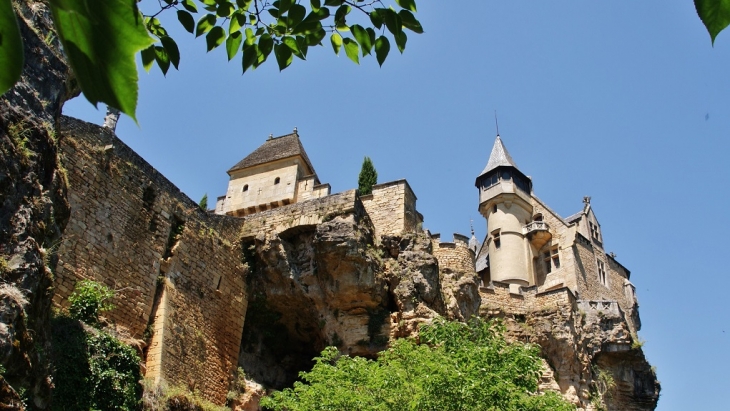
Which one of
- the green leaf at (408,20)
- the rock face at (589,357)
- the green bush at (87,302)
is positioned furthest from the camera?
the rock face at (589,357)

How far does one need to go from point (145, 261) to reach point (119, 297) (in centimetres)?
101

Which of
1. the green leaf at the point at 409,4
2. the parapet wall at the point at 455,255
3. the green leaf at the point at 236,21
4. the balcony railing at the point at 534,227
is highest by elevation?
the balcony railing at the point at 534,227

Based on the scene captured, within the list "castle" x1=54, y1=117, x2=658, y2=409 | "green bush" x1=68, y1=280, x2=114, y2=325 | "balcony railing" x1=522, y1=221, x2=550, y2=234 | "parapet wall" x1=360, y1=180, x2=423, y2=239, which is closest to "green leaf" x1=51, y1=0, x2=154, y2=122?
"green bush" x1=68, y1=280, x2=114, y2=325

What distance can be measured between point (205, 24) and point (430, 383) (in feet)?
29.2

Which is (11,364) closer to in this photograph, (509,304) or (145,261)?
(145,261)

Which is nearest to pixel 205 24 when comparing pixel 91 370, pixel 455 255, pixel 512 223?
pixel 91 370

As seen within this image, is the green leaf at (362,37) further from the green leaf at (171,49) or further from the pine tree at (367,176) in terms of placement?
the pine tree at (367,176)

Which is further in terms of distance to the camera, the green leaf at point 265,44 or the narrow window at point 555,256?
the narrow window at point 555,256

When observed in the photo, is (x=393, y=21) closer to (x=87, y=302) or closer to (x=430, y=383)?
(x=430, y=383)

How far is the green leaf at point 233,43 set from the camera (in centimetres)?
314

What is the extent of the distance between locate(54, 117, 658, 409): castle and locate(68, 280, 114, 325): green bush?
0.28m

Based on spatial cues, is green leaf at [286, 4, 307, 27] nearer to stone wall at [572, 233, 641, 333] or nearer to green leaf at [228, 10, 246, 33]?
green leaf at [228, 10, 246, 33]

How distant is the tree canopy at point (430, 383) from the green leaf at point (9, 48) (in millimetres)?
10558

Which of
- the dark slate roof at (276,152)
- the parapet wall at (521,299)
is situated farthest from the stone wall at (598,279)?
the dark slate roof at (276,152)
